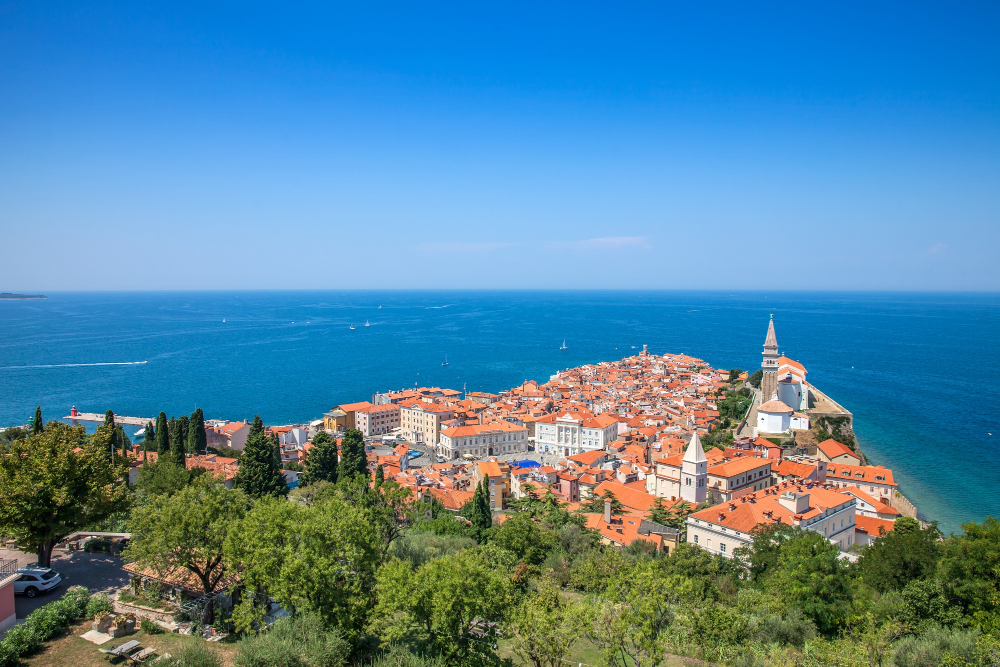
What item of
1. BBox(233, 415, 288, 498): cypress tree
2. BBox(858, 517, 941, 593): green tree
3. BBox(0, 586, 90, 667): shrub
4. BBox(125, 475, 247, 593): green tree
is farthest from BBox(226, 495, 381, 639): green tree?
BBox(233, 415, 288, 498): cypress tree

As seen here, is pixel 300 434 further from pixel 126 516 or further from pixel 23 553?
pixel 23 553

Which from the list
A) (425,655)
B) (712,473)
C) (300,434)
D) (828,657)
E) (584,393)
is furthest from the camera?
(584,393)

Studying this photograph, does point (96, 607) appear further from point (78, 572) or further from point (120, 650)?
point (78, 572)

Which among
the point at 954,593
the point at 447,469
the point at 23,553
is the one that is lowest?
the point at 447,469

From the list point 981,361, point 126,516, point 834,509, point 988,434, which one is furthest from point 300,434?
point 981,361

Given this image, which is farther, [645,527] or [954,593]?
[645,527]

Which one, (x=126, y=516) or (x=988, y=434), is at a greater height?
(x=126, y=516)
